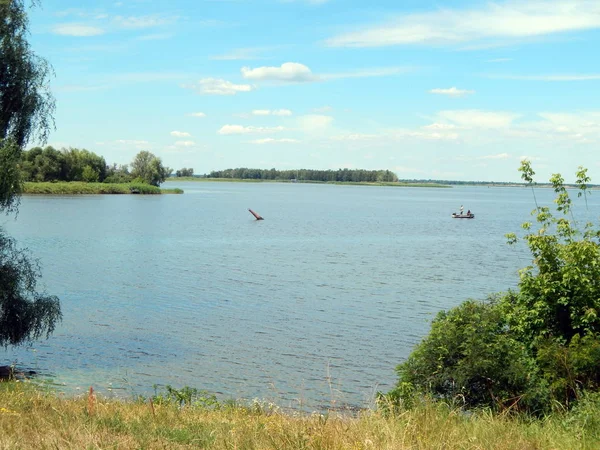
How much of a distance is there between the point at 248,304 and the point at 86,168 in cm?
12176

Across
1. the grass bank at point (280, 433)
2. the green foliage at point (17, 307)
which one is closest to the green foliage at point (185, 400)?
the grass bank at point (280, 433)

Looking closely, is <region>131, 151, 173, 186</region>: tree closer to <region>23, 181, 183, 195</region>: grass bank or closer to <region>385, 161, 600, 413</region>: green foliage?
<region>23, 181, 183, 195</region>: grass bank

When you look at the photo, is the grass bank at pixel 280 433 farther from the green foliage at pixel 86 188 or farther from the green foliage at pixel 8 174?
the green foliage at pixel 86 188

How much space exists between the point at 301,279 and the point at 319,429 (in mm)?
32508

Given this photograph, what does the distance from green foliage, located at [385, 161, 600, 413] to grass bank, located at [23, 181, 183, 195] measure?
12099cm

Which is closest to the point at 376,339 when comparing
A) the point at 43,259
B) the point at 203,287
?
the point at 203,287

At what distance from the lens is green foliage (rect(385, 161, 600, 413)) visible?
1333 centimetres

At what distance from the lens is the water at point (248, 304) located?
20.6 metres

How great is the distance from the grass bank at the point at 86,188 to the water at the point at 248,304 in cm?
6861

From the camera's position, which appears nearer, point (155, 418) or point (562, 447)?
point (562, 447)

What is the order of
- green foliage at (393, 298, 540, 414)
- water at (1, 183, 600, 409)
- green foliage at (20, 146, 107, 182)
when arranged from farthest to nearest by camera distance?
green foliage at (20, 146, 107, 182) → water at (1, 183, 600, 409) → green foliage at (393, 298, 540, 414)

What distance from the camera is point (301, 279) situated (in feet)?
131

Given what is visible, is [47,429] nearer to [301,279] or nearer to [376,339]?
[376,339]

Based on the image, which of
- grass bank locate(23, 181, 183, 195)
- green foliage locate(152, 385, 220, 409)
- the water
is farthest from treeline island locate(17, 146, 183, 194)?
green foliage locate(152, 385, 220, 409)
